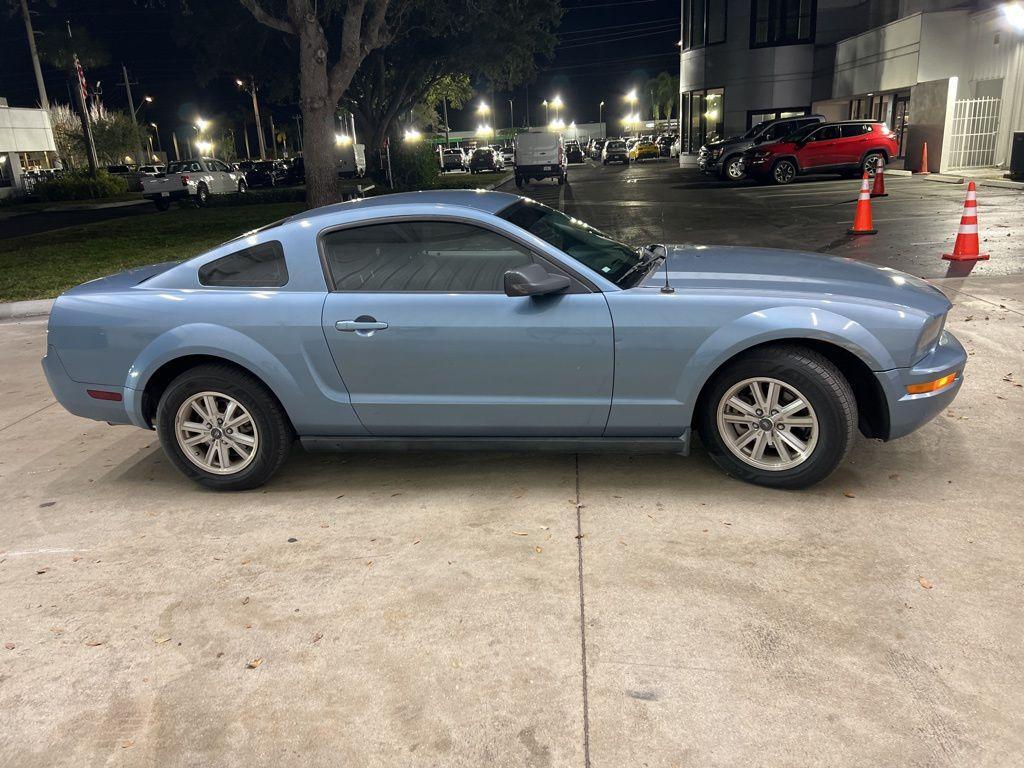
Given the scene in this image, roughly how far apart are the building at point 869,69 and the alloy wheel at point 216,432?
25707mm

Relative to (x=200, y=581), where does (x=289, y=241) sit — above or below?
above

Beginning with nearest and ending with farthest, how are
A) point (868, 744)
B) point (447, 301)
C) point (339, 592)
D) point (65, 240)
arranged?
point (868, 744)
point (339, 592)
point (447, 301)
point (65, 240)

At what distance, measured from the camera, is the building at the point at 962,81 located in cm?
2341

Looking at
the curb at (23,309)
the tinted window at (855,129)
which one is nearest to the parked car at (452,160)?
the tinted window at (855,129)

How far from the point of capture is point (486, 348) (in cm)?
402

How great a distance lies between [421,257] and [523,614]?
77.1 inches

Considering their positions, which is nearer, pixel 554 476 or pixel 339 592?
pixel 339 592

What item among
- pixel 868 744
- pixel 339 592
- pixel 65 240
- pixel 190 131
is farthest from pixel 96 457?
pixel 190 131

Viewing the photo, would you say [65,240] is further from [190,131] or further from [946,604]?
[190,131]

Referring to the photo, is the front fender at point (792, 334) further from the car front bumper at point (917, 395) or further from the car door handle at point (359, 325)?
the car door handle at point (359, 325)

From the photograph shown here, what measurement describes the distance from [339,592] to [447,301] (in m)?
1.51

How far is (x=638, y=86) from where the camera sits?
13962cm

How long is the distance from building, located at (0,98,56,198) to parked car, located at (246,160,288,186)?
12531mm

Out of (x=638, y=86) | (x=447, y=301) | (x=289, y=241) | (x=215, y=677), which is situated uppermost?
(x=638, y=86)
